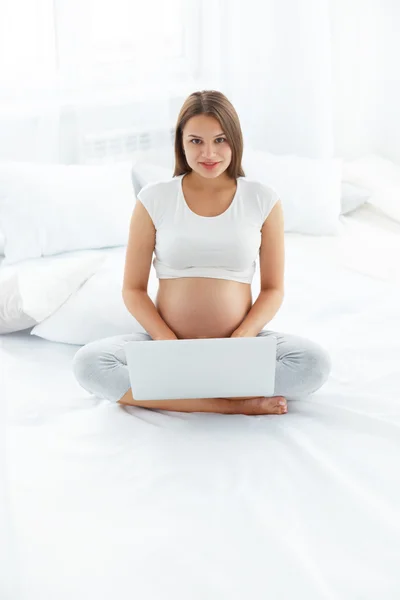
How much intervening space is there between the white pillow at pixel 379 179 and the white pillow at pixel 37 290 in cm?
120

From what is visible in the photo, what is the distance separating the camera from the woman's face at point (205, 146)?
164 centimetres

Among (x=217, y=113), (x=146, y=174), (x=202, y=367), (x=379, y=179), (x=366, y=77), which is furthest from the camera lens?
(x=366, y=77)

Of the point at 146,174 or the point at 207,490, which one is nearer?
the point at 207,490

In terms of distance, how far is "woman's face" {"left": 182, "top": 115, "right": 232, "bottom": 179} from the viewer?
1.64 m

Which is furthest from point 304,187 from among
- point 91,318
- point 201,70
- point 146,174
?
point 91,318

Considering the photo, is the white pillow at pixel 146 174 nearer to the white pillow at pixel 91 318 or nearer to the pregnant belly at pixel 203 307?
the white pillow at pixel 91 318

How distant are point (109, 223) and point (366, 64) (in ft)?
Result: 4.58

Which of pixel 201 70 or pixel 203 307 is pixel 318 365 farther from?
pixel 201 70

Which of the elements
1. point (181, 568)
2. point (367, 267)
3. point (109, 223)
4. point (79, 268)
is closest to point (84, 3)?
point (109, 223)

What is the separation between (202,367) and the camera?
4.89ft

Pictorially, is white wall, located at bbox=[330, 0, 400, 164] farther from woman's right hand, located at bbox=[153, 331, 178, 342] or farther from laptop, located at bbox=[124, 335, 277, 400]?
laptop, located at bbox=[124, 335, 277, 400]

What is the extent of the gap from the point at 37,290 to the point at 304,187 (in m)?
1.10

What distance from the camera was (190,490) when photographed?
4.54 ft

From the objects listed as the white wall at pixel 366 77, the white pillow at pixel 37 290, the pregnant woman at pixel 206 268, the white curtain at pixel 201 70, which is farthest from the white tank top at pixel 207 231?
the white wall at pixel 366 77
